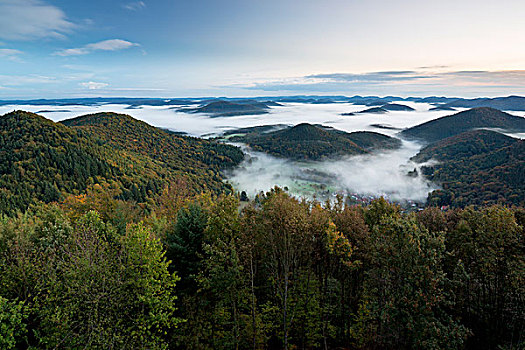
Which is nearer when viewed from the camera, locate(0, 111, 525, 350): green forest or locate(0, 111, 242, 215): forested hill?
locate(0, 111, 525, 350): green forest

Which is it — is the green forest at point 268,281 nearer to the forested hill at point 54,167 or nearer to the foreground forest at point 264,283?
the foreground forest at point 264,283

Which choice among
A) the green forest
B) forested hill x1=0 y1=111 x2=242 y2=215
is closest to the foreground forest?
the green forest

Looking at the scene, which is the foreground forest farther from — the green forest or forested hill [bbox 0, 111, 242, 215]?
forested hill [bbox 0, 111, 242, 215]

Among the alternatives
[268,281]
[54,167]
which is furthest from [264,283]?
[54,167]

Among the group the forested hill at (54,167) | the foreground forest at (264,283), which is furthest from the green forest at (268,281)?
the forested hill at (54,167)

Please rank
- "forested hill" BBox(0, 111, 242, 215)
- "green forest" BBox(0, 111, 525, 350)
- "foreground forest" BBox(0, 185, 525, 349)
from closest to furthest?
1. "foreground forest" BBox(0, 185, 525, 349)
2. "green forest" BBox(0, 111, 525, 350)
3. "forested hill" BBox(0, 111, 242, 215)

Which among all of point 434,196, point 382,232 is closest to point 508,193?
point 434,196

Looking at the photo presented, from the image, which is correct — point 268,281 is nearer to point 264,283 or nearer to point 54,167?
point 264,283

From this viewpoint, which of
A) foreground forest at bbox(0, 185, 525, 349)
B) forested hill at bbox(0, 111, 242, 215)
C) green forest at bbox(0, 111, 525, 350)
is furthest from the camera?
forested hill at bbox(0, 111, 242, 215)
